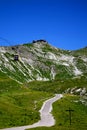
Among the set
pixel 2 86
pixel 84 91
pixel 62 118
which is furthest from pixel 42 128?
pixel 84 91

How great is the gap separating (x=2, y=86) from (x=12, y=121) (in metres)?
102

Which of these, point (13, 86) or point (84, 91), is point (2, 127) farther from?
point (84, 91)

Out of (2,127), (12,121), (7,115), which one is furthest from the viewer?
(7,115)

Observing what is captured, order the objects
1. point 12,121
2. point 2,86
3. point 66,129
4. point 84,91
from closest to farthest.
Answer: point 66,129 < point 12,121 < point 2,86 < point 84,91

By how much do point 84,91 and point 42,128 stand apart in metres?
134

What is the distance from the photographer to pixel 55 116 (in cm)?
8769

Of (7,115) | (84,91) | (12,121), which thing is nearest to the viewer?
(12,121)

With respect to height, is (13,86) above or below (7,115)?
above

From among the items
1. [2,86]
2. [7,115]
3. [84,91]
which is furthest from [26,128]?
[84,91]

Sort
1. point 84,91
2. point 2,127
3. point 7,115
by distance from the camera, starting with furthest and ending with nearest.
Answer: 1. point 84,91
2. point 7,115
3. point 2,127

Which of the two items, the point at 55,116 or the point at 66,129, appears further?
the point at 55,116

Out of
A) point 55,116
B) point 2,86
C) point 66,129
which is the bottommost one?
point 66,129

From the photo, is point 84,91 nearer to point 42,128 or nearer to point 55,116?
point 55,116

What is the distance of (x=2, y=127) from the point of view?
231ft
